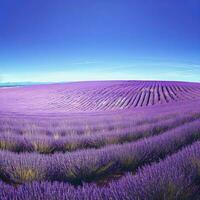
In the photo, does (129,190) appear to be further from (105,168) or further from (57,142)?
(57,142)

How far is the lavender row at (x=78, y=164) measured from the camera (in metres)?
1.97

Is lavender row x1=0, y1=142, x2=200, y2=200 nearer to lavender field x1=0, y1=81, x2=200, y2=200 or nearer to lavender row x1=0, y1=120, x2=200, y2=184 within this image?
lavender field x1=0, y1=81, x2=200, y2=200

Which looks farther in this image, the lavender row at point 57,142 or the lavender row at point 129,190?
the lavender row at point 57,142

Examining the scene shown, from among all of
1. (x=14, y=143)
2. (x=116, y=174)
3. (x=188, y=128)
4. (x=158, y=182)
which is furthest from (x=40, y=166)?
(x=188, y=128)

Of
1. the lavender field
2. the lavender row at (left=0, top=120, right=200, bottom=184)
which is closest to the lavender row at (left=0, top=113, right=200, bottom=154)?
the lavender field

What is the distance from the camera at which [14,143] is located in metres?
3.39

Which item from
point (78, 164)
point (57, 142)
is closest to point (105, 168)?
point (78, 164)

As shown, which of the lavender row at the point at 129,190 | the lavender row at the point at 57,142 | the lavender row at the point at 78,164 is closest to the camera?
the lavender row at the point at 129,190

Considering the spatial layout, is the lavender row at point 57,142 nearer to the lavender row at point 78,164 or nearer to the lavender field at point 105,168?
the lavender field at point 105,168

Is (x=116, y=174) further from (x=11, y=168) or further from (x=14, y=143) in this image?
(x=14, y=143)

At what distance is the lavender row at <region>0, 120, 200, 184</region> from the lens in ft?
6.45

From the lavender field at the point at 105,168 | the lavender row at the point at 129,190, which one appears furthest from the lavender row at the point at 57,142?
the lavender row at the point at 129,190

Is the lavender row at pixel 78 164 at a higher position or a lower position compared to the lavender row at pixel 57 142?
higher

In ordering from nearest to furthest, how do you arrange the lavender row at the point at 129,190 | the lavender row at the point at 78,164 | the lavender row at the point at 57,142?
the lavender row at the point at 129,190 → the lavender row at the point at 78,164 → the lavender row at the point at 57,142
